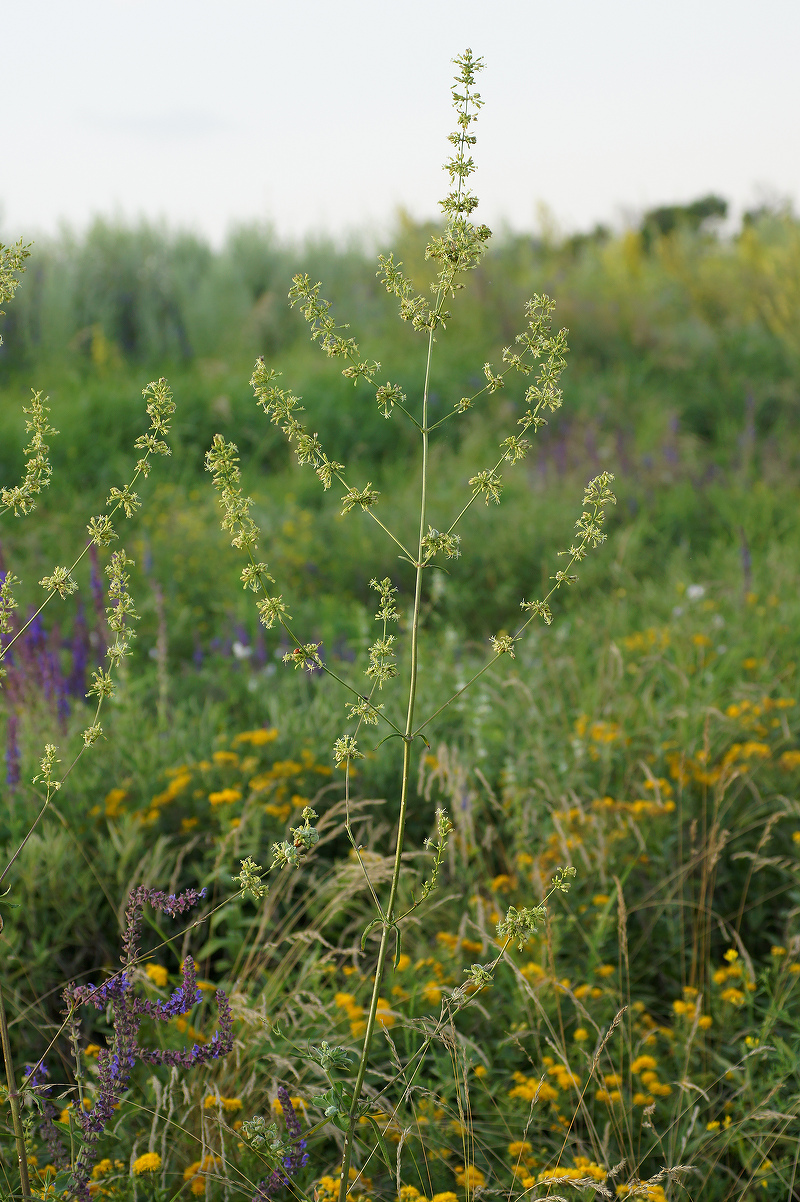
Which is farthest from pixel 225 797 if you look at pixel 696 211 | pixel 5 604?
pixel 696 211

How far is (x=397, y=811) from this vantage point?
3.37 meters

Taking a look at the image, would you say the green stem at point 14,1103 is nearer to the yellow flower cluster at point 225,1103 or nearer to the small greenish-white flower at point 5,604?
the yellow flower cluster at point 225,1103

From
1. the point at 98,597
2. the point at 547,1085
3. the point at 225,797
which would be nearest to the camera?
the point at 547,1085

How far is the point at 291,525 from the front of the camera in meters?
5.98

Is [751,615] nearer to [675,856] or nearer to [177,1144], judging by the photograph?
[675,856]

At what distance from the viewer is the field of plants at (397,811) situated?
1699mm

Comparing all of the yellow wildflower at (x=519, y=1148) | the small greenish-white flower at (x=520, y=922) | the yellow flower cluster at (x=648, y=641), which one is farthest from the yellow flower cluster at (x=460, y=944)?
the yellow flower cluster at (x=648, y=641)

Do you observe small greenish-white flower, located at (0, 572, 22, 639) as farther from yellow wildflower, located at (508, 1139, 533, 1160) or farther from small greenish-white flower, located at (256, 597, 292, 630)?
yellow wildflower, located at (508, 1139, 533, 1160)

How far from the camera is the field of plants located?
1699 mm

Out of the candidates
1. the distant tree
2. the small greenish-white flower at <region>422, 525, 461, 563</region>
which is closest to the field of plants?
the small greenish-white flower at <region>422, 525, 461, 563</region>

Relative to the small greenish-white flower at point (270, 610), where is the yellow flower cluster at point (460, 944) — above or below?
below

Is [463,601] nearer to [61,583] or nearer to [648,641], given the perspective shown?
[648,641]

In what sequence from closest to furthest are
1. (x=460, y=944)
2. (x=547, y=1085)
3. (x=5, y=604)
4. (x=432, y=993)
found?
(x=5, y=604) < (x=547, y=1085) < (x=432, y=993) < (x=460, y=944)

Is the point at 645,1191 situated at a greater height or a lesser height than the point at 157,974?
greater
